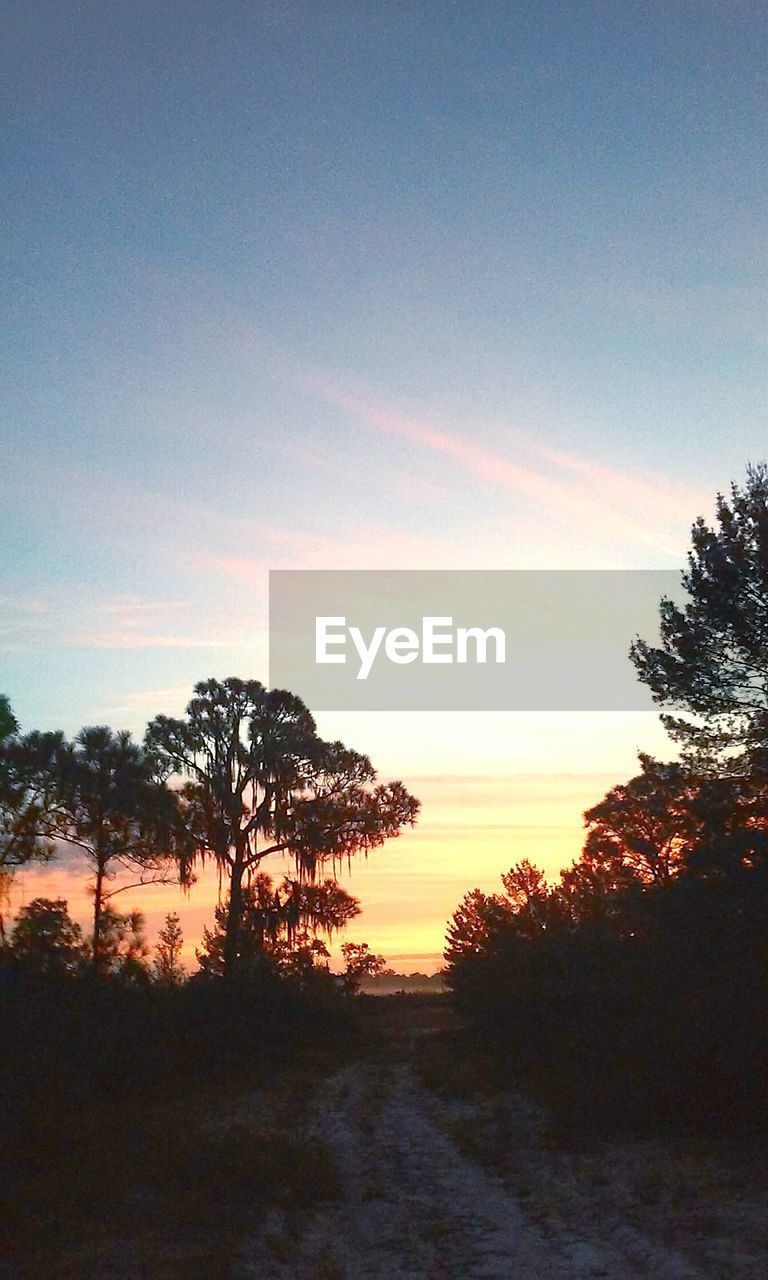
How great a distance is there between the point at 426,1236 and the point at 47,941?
18.3 m

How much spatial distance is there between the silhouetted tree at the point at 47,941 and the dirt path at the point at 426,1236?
1091 cm

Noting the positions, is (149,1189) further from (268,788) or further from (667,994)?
(268,788)

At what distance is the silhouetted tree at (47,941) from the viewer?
24.2m

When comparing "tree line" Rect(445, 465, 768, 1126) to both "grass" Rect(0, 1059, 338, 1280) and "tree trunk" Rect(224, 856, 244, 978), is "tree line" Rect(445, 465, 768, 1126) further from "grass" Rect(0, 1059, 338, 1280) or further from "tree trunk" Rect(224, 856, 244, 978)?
"tree trunk" Rect(224, 856, 244, 978)

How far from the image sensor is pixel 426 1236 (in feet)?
33.4

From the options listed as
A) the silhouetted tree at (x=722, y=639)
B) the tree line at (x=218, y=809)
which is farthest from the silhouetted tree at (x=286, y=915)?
the silhouetted tree at (x=722, y=639)

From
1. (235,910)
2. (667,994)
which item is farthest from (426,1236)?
(235,910)

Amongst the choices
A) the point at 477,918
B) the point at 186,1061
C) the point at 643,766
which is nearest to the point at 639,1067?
the point at 186,1061

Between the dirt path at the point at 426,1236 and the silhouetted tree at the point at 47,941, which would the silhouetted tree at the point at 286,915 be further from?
the dirt path at the point at 426,1236

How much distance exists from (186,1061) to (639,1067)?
445 inches

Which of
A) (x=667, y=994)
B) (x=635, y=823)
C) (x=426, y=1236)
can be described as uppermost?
(x=635, y=823)

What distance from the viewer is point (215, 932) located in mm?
38594

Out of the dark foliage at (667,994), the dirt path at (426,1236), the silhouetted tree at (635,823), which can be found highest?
the silhouetted tree at (635,823)

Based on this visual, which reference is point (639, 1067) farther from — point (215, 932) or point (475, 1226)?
point (215, 932)
